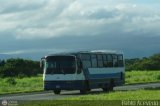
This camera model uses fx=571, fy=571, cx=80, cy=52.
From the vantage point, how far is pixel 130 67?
130 metres

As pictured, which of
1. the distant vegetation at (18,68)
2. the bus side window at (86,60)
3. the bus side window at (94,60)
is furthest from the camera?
the distant vegetation at (18,68)

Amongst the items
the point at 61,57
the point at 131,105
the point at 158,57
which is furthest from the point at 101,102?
the point at 158,57

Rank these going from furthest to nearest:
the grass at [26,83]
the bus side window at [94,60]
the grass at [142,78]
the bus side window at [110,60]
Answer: the grass at [142,78] → the grass at [26,83] → the bus side window at [110,60] → the bus side window at [94,60]

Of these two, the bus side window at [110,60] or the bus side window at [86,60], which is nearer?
the bus side window at [86,60]

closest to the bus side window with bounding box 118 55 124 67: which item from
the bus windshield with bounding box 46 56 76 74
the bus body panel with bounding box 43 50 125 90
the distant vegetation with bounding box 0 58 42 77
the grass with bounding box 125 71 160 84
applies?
the bus body panel with bounding box 43 50 125 90

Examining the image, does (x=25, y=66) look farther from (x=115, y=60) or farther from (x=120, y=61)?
(x=115, y=60)

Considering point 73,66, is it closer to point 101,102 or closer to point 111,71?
point 111,71

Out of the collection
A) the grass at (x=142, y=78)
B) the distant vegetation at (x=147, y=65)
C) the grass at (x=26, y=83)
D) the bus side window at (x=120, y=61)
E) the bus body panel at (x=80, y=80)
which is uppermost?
the bus side window at (x=120, y=61)

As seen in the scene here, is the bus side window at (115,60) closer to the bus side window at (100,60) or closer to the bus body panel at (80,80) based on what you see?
the bus body panel at (80,80)

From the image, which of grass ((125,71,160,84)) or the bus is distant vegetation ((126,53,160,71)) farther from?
the bus

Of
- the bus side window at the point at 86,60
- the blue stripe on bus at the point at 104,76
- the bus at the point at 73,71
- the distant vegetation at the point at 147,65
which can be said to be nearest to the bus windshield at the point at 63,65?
the bus at the point at 73,71

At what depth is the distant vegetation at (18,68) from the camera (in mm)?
106250

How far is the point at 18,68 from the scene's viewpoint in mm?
112125

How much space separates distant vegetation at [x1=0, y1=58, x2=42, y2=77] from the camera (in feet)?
349
